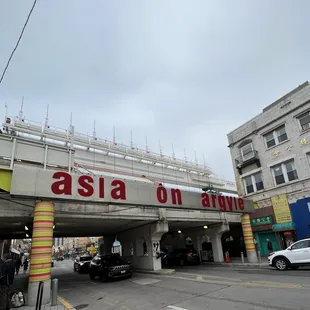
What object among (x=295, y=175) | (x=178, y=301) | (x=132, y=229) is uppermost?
(x=295, y=175)

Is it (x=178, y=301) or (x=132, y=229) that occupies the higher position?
(x=132, y=229)

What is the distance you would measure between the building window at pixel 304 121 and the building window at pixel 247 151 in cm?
486

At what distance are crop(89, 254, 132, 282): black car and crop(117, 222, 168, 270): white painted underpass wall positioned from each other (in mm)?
2378

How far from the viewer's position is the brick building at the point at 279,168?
1911 centimetres

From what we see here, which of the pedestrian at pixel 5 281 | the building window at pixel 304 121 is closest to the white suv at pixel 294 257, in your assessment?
the building window at pixel 304 121

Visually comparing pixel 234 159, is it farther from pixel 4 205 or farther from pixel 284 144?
pixel 4 205

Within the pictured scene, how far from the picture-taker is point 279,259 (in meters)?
13.3

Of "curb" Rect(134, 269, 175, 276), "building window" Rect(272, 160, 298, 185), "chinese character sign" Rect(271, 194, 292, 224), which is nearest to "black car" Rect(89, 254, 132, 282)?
"curb" Rect(134, 269, 175, 276)

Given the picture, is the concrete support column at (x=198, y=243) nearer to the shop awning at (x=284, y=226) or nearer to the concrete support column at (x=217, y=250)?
the concrete support column at (x=217, y=250)

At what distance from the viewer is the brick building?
752 inches

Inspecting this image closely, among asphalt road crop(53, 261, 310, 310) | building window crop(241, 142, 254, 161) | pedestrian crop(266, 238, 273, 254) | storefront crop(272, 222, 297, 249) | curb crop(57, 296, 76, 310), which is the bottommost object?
curb crop(57, 296, 76, 310)

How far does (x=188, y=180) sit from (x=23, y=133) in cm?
1835

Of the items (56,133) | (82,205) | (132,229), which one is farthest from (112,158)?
(82,205)

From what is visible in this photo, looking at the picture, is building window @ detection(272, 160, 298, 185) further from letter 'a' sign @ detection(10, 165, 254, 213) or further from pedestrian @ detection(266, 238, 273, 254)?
letter 'a' sign @ detection(10, 165, 254, 213)
